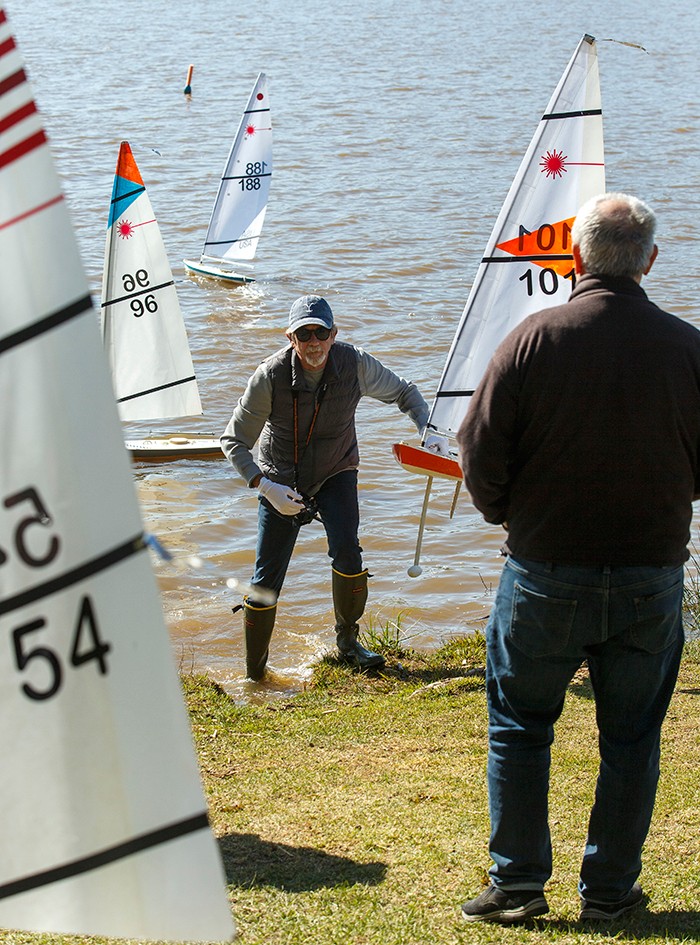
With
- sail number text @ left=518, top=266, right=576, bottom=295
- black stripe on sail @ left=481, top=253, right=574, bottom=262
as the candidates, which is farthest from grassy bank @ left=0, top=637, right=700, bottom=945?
black stripe on sail @ left=481, top=253, right=574, bottom=262

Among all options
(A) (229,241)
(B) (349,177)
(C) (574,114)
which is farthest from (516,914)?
(B) (349,177)

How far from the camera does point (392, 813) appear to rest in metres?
4.48

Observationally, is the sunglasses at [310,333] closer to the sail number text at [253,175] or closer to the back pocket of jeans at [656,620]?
the back pocket of jeans at [656,620]

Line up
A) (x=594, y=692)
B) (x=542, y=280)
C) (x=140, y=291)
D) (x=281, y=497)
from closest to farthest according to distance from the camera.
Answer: (x=594, y=692)
(x=281, y=497)
(x=542, y=280)
(x=140, y=291)

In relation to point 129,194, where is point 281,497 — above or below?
below

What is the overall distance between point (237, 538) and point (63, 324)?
28.0ft

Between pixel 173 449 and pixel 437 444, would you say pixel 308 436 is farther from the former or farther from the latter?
pixel 173 449

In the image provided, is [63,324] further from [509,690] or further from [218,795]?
[218,795]

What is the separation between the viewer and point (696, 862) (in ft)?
13.1

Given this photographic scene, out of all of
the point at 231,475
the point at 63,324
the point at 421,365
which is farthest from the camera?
the point at 421,365

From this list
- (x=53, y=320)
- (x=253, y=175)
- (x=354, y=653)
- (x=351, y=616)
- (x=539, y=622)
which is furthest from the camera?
(x=253, y=175)

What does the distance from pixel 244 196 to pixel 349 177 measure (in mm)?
5934

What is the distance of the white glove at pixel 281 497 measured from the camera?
599 cm

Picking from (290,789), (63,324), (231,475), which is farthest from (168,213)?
(63,324)
